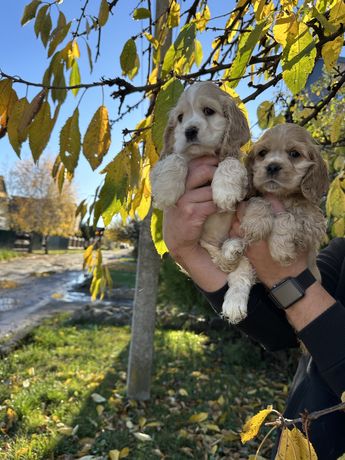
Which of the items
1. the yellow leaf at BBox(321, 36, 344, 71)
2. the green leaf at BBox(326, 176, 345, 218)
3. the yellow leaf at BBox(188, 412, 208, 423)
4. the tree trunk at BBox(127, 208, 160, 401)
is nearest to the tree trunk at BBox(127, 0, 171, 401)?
the tree trunk at BBox(127, 208, 160, 401)

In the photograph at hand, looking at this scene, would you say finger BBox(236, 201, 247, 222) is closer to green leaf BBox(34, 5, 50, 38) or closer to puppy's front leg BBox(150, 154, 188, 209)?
puppy's front leg BBox(150, 154, 188, 209)

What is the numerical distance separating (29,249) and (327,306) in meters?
42.8

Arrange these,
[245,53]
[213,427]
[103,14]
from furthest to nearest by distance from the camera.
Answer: [213,427]
[103,14]
[245,53]

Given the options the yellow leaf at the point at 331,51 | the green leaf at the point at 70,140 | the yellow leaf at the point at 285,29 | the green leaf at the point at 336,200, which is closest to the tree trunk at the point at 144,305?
the green leaf at the point at 336,200

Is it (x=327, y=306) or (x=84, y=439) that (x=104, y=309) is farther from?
(x=327, y=306)

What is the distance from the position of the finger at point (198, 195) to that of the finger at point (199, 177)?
0.08 ft

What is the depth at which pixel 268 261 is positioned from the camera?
197cm

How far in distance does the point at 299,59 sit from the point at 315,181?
75 centimetres

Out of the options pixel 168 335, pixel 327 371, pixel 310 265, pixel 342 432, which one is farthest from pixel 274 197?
pixel 168 335

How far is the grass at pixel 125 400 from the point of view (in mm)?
4516

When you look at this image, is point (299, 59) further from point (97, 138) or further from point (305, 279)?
point (305, 279)

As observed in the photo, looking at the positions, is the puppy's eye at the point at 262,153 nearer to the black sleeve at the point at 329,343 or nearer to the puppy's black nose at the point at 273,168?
the puppy's black nose at the point at 273,168

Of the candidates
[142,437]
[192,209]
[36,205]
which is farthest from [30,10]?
[36,205]

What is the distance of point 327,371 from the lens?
1811 mm
